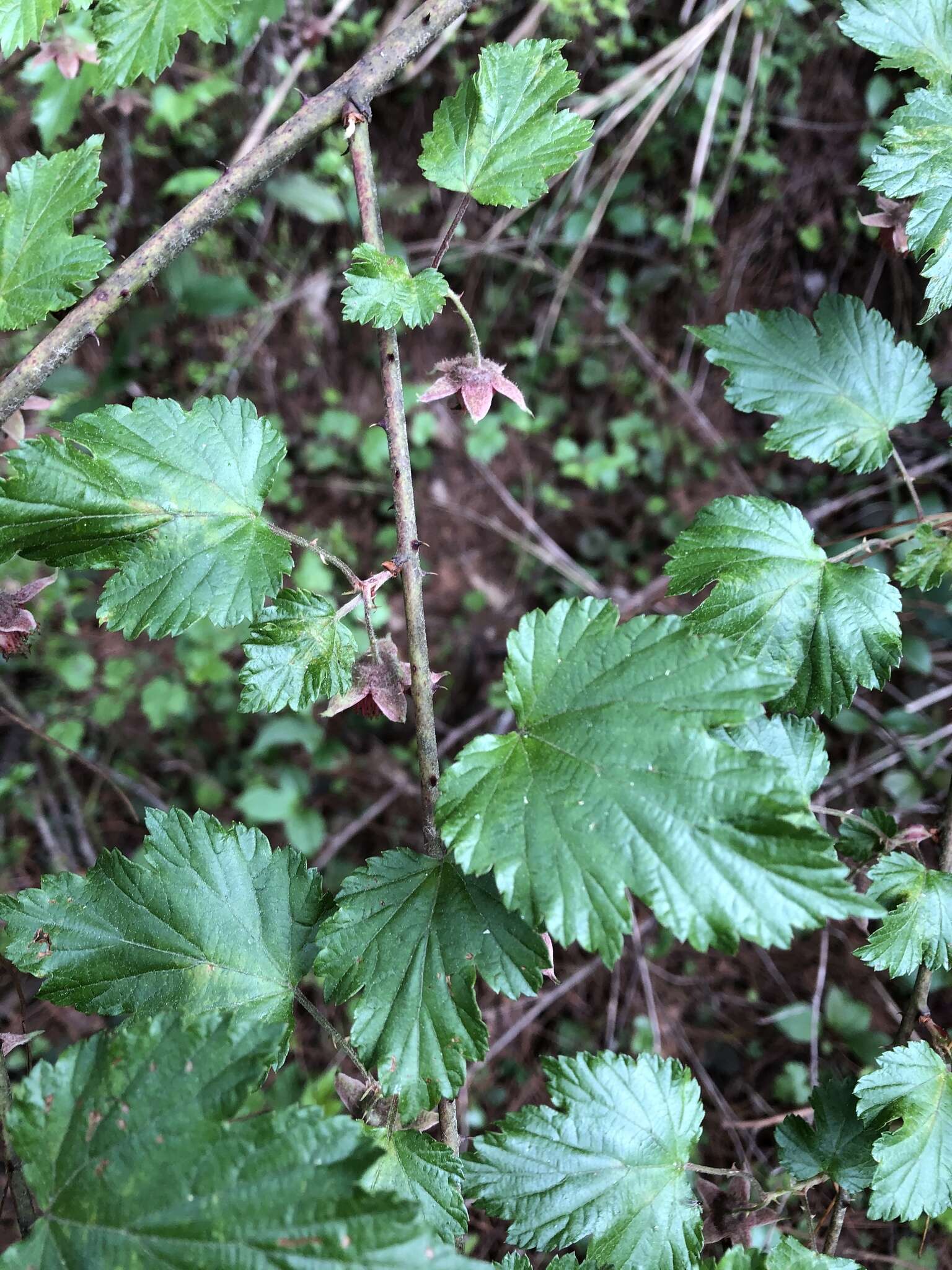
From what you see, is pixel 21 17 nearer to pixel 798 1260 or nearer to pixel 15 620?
pixel 15 620

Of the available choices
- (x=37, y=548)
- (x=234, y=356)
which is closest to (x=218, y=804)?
(x=234, y=356)

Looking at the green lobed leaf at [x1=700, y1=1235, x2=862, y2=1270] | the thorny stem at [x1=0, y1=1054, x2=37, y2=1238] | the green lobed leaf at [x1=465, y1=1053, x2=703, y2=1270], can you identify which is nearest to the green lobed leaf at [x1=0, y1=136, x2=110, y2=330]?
the thorny stem at [x1=0, y1=1054, x2=37, y2=1238]

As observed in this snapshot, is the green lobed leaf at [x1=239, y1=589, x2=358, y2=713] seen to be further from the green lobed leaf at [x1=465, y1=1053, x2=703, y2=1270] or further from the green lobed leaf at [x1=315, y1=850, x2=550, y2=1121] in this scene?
the green lobed leaf at [x1=465, y1=1053, x2=703, y2=1270]

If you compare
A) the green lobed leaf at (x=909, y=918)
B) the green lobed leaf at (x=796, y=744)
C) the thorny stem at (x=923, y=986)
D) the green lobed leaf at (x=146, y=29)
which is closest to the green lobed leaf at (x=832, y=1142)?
the thorny stem at (x=923, y=986)

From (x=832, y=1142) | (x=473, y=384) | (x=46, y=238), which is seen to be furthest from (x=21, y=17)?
(x=832, y=1142)

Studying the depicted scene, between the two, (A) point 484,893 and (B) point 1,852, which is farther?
(B) point 1,852

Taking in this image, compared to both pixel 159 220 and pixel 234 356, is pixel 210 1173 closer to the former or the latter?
pixel 234 356
